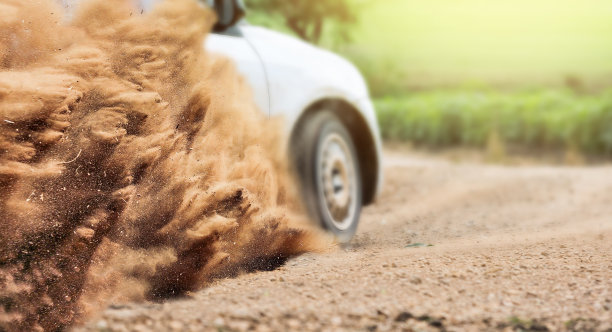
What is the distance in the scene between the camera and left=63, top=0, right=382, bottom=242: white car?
4395 mm

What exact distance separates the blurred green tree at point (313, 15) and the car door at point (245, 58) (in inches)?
134

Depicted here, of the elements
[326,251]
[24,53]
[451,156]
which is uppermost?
[24,53]

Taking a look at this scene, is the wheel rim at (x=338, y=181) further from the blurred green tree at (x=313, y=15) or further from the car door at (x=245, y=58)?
the blurred green tree at (x=313, y=15)

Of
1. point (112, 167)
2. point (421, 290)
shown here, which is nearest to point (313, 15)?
point (112, 167)

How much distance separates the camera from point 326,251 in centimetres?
420

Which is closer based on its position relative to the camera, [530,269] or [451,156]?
[530,269]

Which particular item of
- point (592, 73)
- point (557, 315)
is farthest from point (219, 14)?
point (592, 73)

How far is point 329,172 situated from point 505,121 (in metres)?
11.1

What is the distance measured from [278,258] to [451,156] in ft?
40.0

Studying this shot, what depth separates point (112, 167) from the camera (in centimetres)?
308

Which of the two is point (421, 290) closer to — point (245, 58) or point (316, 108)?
point (245, 58)

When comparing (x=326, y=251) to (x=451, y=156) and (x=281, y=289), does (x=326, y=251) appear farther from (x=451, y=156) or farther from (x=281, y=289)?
(x=451, y=156)

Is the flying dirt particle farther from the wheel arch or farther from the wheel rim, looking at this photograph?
the wheel arch

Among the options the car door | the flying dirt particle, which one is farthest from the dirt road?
the car door
